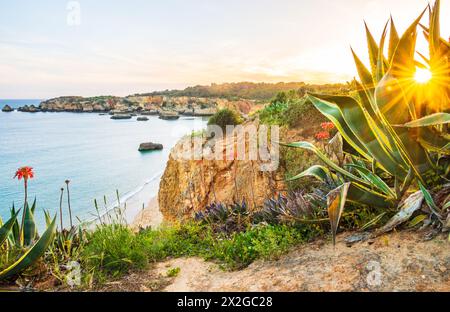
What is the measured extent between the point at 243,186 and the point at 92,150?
32999 mm

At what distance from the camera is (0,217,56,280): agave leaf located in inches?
112

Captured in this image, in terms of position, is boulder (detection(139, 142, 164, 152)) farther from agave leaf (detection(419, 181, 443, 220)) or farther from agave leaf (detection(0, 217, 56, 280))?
agave leaf (detection(419, 181, 443, 220))

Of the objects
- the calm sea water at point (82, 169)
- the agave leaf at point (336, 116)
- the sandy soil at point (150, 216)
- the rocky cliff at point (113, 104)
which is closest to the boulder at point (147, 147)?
the calm sea water at point (82, 169)

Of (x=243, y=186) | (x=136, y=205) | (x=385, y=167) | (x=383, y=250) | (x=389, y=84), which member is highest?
(x=389, y=84)

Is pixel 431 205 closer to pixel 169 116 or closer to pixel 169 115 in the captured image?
pixel 169 115

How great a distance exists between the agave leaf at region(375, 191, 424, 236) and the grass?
0.72m

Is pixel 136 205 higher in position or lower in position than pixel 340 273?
lower

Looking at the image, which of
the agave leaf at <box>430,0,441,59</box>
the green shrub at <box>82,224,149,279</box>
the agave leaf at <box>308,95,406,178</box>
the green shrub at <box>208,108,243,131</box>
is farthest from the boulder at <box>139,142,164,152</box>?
the agave leaf at <box>430,0,441,59</box>

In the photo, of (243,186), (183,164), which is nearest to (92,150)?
(183,164)

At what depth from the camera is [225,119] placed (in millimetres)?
12039

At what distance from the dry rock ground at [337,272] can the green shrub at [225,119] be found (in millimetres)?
9038

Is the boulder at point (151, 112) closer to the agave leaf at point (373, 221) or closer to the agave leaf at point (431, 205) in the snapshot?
the agave leaf at point (373, 221)

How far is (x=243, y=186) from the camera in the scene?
776 cm
